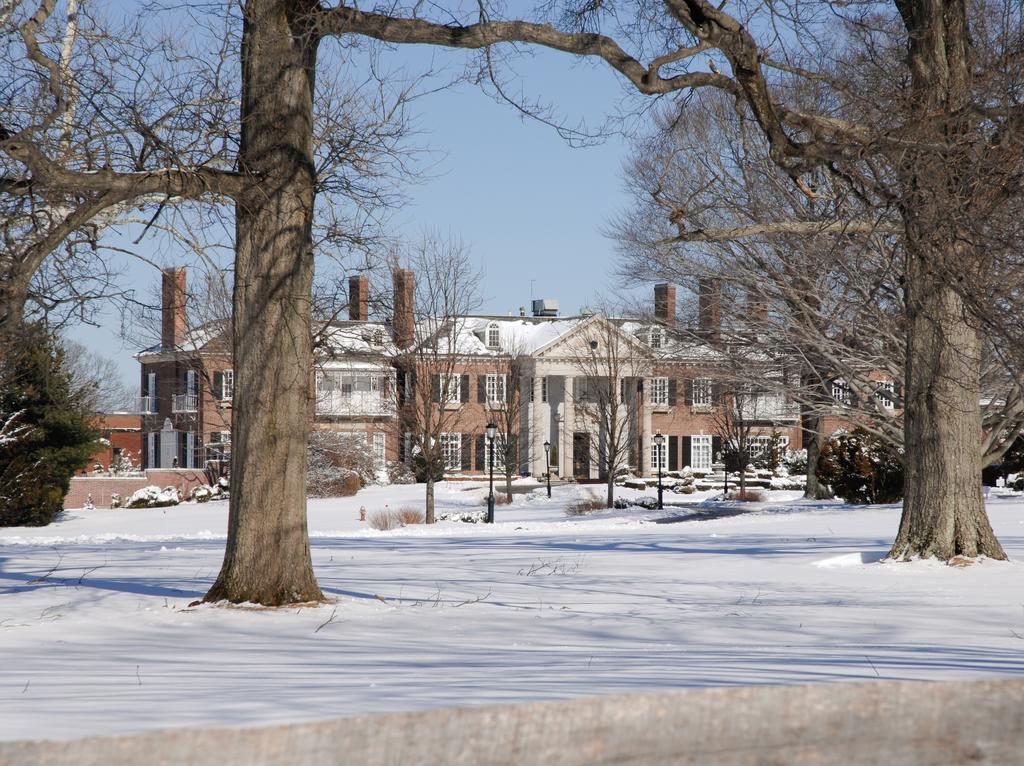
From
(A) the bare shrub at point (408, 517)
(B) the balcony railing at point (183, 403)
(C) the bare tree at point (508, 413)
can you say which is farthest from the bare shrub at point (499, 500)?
(B) the balcony railing at point (183, 403)

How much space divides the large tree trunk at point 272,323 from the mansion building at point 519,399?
2360 cm

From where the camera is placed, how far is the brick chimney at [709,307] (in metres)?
27.0

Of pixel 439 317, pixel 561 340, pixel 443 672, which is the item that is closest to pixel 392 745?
pixel 443 672

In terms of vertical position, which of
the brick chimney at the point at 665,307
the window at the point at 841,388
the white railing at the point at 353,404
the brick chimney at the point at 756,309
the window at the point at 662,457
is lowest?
the window at the point at 662,457

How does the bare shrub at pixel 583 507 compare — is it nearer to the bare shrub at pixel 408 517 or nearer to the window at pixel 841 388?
the bare shrub at pixel 408 517

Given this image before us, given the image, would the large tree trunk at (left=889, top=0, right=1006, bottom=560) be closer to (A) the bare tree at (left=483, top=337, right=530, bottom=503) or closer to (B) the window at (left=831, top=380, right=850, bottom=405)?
(B) the window at (left=831, top=380, right=850, bottom=405)

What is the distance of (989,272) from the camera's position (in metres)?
9.82

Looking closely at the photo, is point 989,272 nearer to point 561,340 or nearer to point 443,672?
point 443,672

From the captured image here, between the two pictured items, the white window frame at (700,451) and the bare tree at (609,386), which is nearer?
the bare tree at (609,386)

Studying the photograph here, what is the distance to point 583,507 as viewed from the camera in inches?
1438

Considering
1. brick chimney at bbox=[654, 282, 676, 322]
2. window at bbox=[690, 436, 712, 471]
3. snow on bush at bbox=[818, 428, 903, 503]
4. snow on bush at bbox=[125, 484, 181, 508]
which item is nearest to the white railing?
snow on bush at bbox=[125, 484, 181, 508]

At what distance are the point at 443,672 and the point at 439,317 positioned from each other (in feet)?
89.3

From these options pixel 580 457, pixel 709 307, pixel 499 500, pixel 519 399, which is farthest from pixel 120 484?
pixel 709 307

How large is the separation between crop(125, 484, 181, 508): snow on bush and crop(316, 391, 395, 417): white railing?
6.74 metres
